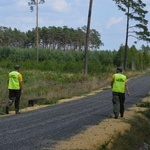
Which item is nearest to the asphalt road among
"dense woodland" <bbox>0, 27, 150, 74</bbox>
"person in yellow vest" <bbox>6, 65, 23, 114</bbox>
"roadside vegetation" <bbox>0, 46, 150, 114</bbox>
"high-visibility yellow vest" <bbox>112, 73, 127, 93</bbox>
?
"person in yellow vest" <bbox>6, 65, 23, 114</bbox>

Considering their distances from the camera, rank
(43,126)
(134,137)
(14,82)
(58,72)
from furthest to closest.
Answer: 1. (58,72)
2. (14,82)
3. (43,126)
4. (134,137)

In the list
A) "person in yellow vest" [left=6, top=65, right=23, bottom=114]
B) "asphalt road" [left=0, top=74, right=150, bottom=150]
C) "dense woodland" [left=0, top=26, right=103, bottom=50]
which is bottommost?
"asphalt road" [left=0, top=74, right=150, bottom=150]

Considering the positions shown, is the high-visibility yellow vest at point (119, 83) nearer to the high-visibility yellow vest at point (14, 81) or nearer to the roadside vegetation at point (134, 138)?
the roadside vegetation at point (134, 138)

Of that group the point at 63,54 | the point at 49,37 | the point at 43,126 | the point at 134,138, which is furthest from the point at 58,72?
the point at 49,37

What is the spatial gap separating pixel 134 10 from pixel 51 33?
7302cm

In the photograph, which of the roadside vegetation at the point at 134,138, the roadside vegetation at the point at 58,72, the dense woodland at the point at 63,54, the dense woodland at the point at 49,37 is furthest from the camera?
the dense woodland at the point at 49,37

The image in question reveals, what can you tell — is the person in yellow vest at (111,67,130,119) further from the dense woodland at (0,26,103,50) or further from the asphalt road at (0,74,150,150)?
the dense woodland at (0,26,103,50)

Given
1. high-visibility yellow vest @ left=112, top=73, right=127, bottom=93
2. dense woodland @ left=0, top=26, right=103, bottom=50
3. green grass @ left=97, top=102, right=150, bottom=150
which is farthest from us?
dense woodland @ left=0, top=26, right=103, bottom=50

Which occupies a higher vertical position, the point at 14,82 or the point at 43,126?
the point at 14,82

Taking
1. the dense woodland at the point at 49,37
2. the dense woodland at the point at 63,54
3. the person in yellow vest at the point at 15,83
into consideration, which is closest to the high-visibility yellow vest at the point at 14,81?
the person in yellow vest at the point at 15,83

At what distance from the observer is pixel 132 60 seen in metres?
82.7

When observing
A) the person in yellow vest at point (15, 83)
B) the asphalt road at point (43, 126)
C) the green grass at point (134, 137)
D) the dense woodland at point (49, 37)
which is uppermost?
the dense woodland at point (49, 37)

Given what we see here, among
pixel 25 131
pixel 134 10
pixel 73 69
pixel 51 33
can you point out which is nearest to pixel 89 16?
pixel 73 69

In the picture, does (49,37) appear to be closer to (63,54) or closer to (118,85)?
(63,54)
